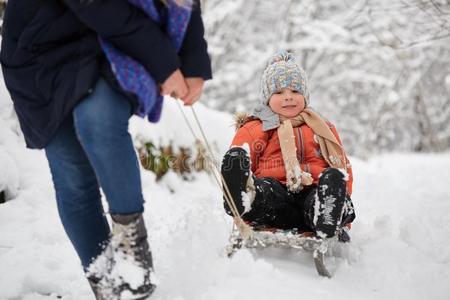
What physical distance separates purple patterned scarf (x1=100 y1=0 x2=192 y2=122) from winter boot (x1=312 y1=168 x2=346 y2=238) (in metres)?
1.02

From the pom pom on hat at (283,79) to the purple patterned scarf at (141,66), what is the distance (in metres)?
1.57

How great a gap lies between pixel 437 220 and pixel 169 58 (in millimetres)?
2429

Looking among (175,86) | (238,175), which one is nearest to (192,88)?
(175,86)

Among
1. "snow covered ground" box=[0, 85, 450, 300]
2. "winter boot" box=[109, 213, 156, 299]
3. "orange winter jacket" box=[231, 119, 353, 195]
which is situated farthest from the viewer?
"orange winter jacket" box=[231, 119, 353, 195]

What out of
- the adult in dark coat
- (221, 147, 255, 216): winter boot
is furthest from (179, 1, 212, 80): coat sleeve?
(221, 147, 255, 216): winter boot

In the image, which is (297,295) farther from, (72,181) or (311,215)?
(72,181)

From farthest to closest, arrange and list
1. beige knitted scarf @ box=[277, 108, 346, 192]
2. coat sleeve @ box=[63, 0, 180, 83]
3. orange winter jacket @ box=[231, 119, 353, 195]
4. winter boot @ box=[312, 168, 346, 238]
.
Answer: orange winter jacket @ box=[231, 119, 353, 195] → beige knitted scarf @ box=[277, 108, 346, 192] → winter boot @ box=[312, 168, 346, 238] → coat sleeve @ box=[63, 0, 180, 83]

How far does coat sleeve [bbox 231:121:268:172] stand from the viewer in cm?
273

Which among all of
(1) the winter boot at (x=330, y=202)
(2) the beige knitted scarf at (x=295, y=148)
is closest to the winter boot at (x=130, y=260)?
(1) the winter boot at (x=330, y=202)

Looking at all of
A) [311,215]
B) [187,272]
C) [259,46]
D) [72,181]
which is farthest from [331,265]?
[259,46]

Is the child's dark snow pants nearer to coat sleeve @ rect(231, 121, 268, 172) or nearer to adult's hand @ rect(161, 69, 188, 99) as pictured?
coat sleeve @ rect(231, 121, 268, 172)

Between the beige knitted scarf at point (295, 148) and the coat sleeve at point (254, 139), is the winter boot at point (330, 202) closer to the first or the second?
the beige knitted scarf at point (295, 148)

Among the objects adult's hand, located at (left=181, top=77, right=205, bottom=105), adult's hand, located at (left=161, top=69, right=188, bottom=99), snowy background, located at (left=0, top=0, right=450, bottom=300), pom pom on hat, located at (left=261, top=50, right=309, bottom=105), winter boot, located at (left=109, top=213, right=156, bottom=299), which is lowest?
snowy background, located at (left=0, top=0, right=450, bottom=300)

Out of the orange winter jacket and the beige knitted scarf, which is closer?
the beige knitted scarf
